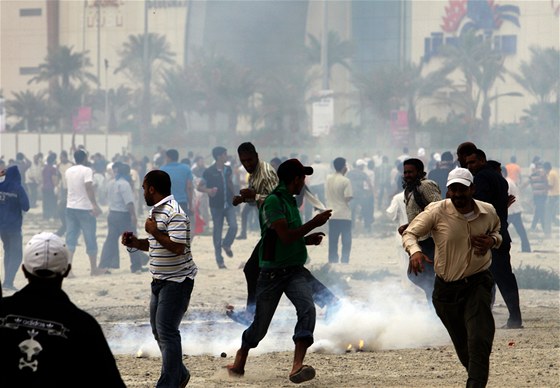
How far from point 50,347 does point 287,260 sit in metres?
3.71

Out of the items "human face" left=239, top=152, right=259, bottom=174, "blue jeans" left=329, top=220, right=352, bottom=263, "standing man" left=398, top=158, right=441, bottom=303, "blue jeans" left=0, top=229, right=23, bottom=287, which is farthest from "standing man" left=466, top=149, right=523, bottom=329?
"blue jeans" left=329, top=220, right=352, bottom=263

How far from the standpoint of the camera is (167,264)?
21.4 ft

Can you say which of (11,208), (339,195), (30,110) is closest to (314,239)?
(11,208)

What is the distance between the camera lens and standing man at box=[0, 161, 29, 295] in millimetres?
12992

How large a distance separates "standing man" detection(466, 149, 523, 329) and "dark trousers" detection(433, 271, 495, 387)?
Result: 2273 millimetres

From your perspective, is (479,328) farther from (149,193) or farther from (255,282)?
(255,282)

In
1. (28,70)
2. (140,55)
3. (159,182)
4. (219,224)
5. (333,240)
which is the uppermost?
(140,55)

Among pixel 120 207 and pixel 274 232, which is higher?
pixel 274 232

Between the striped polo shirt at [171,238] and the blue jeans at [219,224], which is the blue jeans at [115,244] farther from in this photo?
the striped polo shirt at [171,238]

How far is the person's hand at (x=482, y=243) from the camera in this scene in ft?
20.5

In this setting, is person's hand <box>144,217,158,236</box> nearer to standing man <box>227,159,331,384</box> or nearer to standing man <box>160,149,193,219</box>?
standing man <box>227,159,331,384</box>

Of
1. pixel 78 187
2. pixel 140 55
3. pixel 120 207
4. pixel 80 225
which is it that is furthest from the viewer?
pixel 140 55

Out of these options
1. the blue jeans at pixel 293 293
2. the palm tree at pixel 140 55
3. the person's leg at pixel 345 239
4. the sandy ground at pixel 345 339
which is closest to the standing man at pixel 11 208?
the sandy ground at pixel 345 339

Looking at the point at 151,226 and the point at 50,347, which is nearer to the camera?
the point at 50,347
